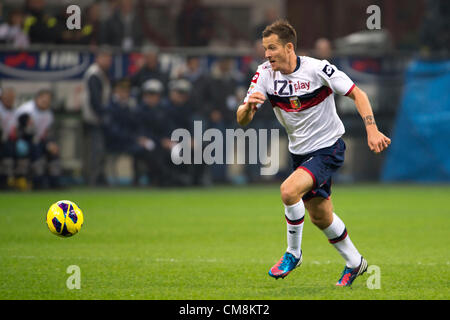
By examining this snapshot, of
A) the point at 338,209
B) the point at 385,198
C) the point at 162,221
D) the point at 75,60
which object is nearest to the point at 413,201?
the point at 385,198

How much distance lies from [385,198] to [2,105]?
736 centimetres

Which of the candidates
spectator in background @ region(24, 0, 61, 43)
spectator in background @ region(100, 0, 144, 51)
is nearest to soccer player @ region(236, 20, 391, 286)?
spectator in background @ region(24, 0, 61, 43)

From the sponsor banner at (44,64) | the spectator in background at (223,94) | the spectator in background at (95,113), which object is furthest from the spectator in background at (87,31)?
the spectator in background at (223,94)

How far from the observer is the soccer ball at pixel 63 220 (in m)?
8.45

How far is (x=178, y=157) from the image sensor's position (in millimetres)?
18359

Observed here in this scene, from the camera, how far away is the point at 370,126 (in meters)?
6.97

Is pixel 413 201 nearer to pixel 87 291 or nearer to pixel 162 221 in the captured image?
pixel 162 221

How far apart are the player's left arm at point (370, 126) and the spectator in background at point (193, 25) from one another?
1336 cm

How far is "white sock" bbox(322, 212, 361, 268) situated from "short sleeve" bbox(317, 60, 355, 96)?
1.04 metres

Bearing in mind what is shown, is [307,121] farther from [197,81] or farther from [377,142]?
[197,81]

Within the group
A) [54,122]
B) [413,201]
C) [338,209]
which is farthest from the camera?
[54,122]

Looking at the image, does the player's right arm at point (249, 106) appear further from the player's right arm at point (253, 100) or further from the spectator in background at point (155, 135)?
the spectator in background at point (155, 135)

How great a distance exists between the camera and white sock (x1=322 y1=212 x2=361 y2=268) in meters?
7.34

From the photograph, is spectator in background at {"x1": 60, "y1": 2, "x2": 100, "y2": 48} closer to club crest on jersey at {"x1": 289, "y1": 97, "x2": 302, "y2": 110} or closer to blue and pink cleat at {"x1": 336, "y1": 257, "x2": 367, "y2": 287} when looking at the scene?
club crest on jersey at {"x1": 289, "y1": 97, "x2": 302, "y2": 110}
